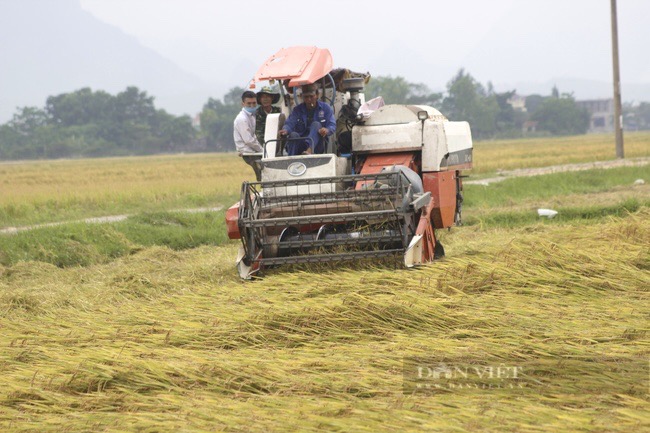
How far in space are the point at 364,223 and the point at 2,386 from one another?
4170 millimetres

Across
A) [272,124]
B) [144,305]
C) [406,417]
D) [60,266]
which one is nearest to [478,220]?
[272,124]

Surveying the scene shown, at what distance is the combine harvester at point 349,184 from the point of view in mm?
8461

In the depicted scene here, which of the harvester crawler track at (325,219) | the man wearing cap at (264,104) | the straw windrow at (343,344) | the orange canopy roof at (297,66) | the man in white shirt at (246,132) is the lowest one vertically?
the straw windrow at (343,344)

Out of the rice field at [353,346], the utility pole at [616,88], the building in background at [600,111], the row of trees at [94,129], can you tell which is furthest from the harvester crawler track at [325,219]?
the building in background at [600,111]

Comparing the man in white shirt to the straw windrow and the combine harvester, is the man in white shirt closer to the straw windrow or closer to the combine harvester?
the combine harvester

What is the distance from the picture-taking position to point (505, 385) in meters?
4.57

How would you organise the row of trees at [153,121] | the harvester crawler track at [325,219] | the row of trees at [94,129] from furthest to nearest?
the row of trees at [153,121], the row of trees at [94,129], the harvester crawler track at [325,219]

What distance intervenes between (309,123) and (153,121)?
95227 mm

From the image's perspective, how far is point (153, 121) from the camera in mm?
102938

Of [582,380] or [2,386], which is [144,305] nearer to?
[2,386]

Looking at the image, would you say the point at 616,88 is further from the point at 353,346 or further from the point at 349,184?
the point at 353,346

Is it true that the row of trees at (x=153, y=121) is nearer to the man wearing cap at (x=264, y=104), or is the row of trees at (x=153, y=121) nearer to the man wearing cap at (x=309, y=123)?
the man wearing cap at (x=264, y=104)

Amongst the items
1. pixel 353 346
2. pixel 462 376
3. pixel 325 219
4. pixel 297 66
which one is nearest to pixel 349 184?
pixel 325 219

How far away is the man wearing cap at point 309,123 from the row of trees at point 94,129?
85.7m
